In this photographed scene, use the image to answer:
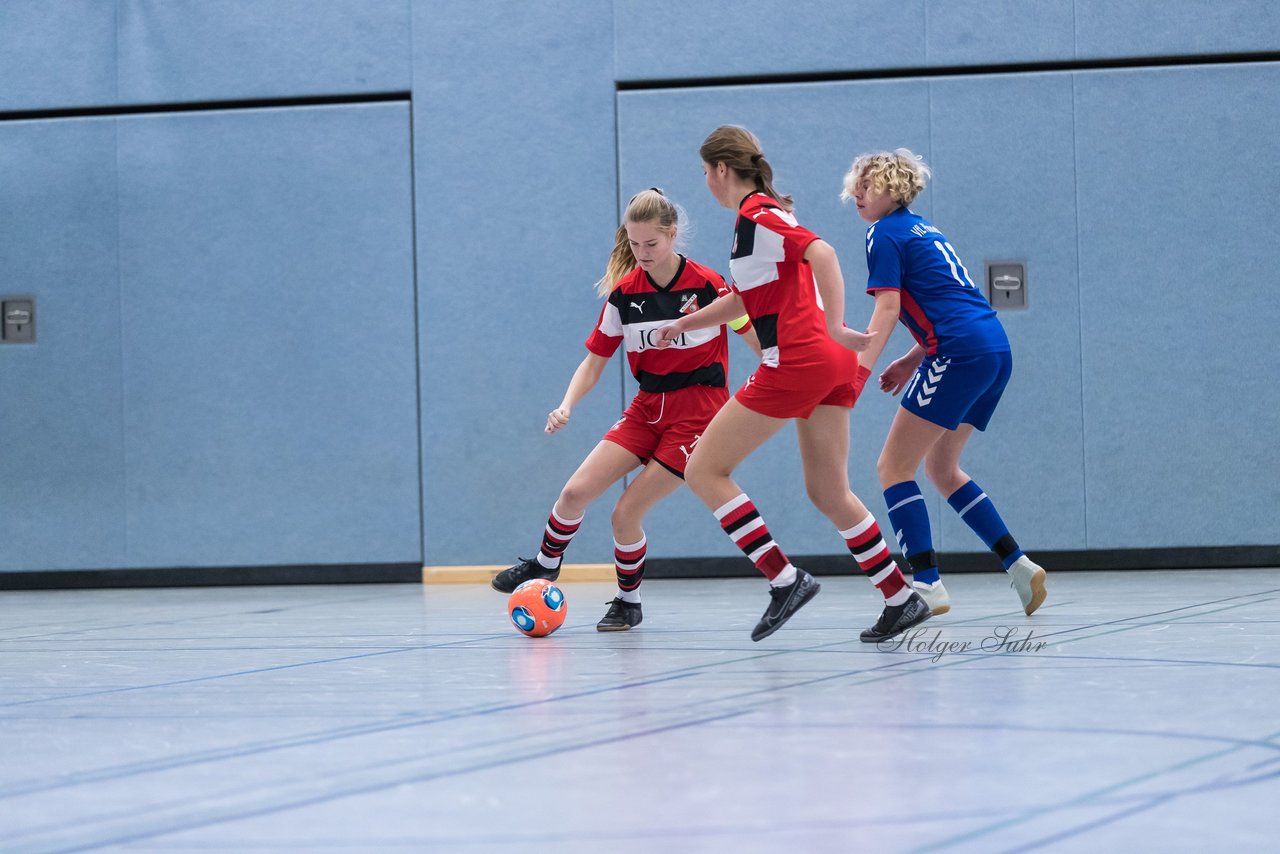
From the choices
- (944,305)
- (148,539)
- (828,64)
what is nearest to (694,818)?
(944,305)

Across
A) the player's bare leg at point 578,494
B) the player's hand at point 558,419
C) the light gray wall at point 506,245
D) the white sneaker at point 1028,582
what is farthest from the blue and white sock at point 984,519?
the light gray wall at point 506,245

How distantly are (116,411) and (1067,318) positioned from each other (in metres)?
5.79

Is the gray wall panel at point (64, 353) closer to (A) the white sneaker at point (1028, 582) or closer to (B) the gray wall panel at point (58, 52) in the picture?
(B) the gray wall panel at point (58, 52)

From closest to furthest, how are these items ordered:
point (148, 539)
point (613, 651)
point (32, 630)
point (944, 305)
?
point (613, 651) < point (944, 305) < point (32, 630) < point (148, 539)

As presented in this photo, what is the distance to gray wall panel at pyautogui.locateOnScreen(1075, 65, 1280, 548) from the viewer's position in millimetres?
7895

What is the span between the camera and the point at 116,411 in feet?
28.5

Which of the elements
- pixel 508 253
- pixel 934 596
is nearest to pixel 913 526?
pixel 934 596

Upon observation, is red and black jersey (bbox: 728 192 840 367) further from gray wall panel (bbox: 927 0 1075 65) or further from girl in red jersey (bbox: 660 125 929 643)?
gray wall panel (bbox: 927 0 1075 65)

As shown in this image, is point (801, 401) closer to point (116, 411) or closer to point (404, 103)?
point (404, 103)

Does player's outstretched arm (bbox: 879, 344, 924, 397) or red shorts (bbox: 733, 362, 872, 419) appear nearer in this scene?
red shorts (bbox: 733, 362, 872, 419)

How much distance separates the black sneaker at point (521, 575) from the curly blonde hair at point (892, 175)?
181 cm

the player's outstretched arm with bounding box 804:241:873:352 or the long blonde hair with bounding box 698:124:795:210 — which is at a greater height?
the long blonde hair with bounding box 698:124:795:210

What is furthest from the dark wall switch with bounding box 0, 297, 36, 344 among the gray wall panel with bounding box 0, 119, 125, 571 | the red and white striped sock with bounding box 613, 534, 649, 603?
the red and white striped sock with bounding box 613, 534, 649, 603

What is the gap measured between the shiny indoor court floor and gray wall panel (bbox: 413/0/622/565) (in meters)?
2.98
